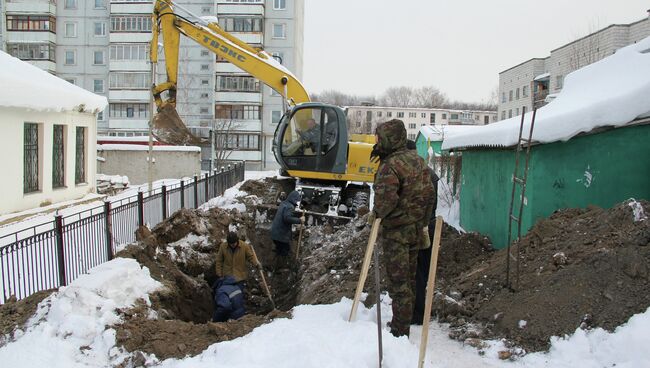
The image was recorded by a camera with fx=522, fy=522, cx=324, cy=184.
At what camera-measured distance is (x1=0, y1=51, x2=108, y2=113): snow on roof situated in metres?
11.3

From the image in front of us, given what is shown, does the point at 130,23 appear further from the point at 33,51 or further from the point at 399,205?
the point at 399,205

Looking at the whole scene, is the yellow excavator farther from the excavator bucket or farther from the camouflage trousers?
the camouflage trousers

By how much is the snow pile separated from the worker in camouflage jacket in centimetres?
246

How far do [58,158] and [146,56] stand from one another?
3232 centimetres

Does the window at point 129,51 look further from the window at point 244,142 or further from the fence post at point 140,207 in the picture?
the fence post at point 140,207

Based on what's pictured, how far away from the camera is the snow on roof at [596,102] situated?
655 cm

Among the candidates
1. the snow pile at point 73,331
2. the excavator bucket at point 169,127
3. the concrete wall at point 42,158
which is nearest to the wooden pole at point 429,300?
the snow pile at point 73,331

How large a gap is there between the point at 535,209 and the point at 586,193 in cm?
69

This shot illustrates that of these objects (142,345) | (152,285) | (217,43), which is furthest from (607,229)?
(217,43)

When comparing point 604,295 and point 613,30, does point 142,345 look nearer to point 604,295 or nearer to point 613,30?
point 604,295

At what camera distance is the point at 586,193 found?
7160mm

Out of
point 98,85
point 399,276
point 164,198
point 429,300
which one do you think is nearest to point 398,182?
point 399,276

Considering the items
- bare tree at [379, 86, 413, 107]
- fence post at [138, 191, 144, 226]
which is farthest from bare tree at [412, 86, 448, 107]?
fence post at [138, 191, 144, 226]

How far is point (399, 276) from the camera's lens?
4602 mm
